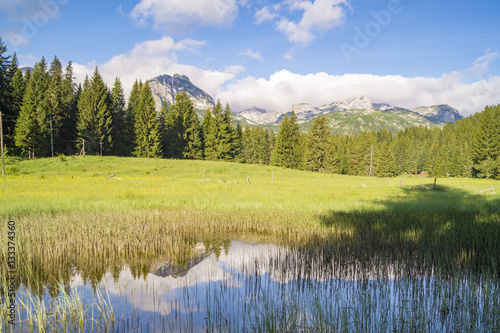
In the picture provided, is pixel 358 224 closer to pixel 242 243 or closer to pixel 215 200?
pixel 242 243

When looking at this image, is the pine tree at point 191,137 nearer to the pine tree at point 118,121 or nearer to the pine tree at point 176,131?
the pine tree at point 176,131

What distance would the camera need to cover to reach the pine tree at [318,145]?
6912cm

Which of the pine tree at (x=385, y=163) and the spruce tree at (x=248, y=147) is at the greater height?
the spruce tree at (x=248, y=147)

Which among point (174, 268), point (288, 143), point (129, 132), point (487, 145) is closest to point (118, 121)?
point (129, 132)

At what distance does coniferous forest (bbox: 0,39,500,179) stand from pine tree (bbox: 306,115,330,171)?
0.78 ft

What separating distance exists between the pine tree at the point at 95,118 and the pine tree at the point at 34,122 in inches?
237

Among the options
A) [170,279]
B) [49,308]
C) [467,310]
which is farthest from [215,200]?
[467,310]

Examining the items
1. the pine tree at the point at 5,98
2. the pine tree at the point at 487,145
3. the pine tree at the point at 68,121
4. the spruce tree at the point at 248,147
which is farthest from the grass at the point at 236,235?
the spruce tree at the point at 248,147

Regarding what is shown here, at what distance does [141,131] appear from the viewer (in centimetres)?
6462

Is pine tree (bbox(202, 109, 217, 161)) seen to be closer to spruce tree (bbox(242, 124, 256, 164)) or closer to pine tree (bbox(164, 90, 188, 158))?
pine tree (bbox(164, 90, 188, 158))

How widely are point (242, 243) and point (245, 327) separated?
A: 17.2 feet

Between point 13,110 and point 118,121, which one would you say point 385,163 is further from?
point 13,110

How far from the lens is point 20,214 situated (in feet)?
39.4

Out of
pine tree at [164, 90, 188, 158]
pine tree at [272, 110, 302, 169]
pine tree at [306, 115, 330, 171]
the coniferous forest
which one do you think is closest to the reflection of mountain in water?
the coniferous forest
